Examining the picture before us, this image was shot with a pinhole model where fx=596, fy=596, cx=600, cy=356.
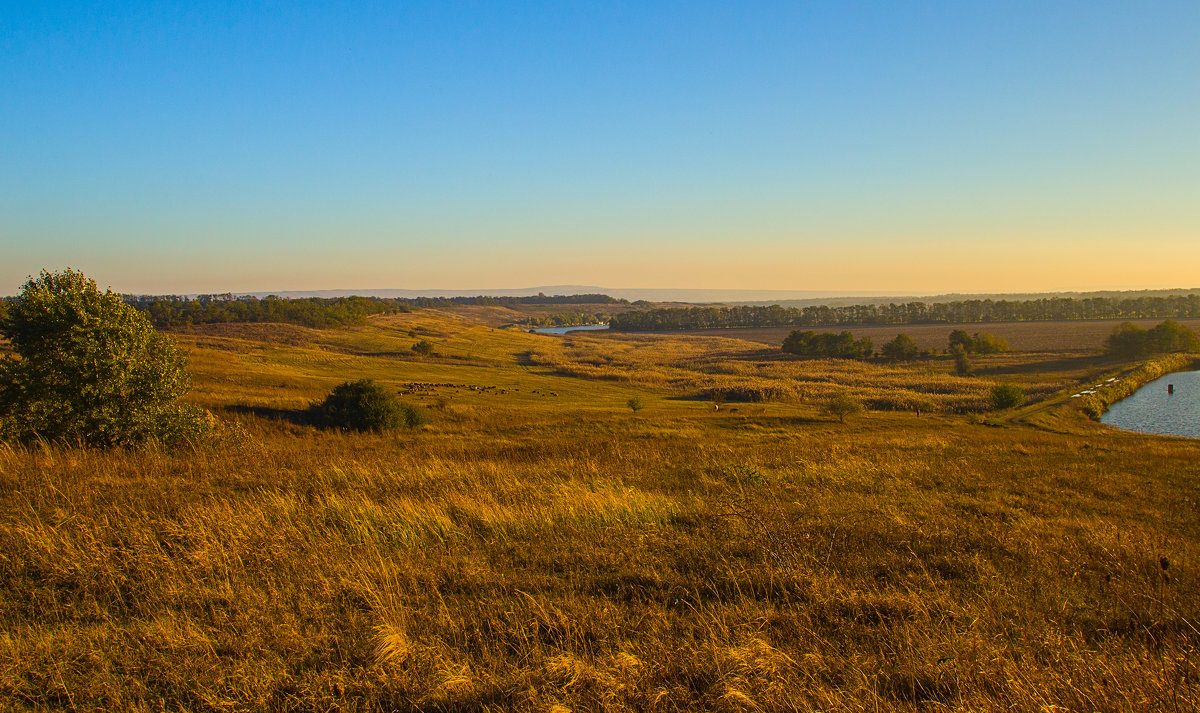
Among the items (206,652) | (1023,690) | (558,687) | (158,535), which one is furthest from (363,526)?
(1023,690)

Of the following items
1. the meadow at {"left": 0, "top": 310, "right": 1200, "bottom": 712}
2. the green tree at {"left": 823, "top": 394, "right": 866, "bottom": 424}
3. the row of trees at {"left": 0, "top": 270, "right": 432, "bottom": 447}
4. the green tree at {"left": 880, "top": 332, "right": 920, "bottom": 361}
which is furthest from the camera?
the green tree at {"left": 880, "top": 332, "right": 920, "bottom": 361}

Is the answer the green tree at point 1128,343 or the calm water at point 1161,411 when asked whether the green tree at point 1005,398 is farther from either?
the green tree at point 1128,343

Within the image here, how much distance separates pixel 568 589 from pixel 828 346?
138m

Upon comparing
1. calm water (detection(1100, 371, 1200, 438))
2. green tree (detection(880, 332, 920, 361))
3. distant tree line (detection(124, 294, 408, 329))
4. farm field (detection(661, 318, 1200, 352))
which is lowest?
calm water (detection(1100, 371, 1200, 438))

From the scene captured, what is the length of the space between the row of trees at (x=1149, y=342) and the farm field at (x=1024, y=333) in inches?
249

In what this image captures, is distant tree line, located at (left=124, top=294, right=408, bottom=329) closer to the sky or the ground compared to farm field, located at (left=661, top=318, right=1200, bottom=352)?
closer to the sky

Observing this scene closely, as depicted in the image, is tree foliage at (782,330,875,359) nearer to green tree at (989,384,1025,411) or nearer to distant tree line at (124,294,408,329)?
green tree at (989,384,1025,411)

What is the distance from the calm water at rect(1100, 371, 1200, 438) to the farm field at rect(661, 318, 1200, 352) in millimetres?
44237

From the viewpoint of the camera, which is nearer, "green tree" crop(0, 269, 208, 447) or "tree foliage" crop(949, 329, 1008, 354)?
"green tree" crop(0, 269, 208, 447)

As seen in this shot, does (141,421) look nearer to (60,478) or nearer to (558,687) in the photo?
(60,478)

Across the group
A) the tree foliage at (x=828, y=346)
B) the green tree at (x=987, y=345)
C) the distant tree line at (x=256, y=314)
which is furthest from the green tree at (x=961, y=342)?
the distant tree line at (x=256, y=314)

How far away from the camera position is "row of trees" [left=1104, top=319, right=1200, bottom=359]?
113500mm

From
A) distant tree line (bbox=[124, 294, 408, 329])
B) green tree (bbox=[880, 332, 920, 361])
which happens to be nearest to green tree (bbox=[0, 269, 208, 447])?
green tree (bbox=[880, 332, 920, 361])

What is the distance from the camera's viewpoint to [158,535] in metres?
6.28
